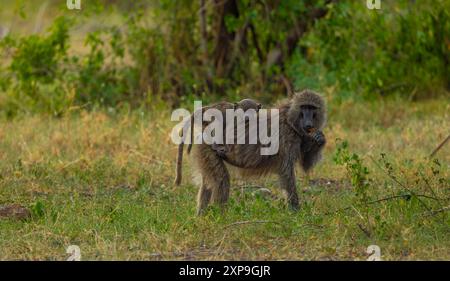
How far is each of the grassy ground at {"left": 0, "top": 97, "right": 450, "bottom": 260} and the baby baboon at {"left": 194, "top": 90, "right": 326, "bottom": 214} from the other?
0.51ft

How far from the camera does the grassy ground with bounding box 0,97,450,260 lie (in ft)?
17.4

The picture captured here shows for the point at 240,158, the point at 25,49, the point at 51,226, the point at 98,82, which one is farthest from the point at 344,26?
the point at 51,226

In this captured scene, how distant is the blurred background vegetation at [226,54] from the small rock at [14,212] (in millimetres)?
3936

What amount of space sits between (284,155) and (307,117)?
0.32 metres

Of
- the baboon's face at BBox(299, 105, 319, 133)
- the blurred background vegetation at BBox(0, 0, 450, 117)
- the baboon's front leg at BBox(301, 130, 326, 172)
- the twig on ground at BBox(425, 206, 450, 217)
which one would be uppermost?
the blurred background vegetation at BBox(0, 0, 450, 117)

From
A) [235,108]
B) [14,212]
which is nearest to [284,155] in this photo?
[235,108]

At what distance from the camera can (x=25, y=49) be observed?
10109 mm

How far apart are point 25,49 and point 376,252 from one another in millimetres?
6084

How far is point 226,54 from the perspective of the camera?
10.9 meters

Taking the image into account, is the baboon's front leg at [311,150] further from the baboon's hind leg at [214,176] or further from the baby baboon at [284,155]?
the baboon's hind leg at [214,176]

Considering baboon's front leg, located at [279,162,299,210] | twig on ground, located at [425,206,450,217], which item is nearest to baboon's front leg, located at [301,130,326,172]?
baboon's front leg, located at [279,162,299,210]

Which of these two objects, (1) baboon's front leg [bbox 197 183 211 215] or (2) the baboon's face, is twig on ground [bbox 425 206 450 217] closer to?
(2) the baboon's face
